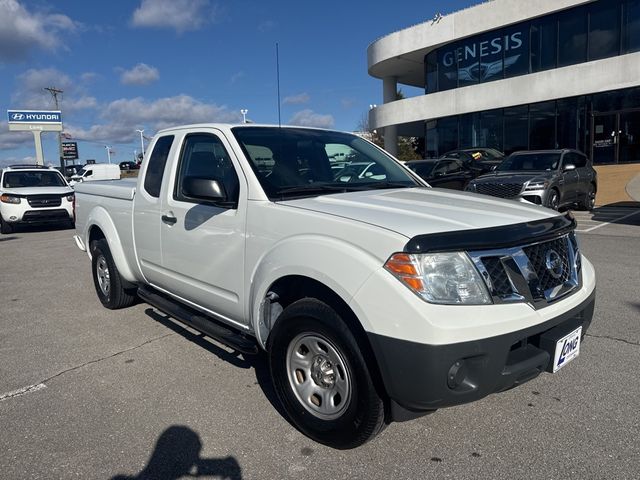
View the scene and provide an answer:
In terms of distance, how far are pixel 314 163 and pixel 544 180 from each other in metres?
9.77

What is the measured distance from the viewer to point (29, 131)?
47.0m

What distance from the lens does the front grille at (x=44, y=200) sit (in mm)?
13445

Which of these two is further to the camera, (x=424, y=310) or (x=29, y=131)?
(x=29, y=131)

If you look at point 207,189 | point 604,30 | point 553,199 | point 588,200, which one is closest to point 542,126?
point 604,30

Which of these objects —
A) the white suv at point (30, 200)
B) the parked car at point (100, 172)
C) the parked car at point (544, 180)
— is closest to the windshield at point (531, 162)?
the parked car at point (544, 180)

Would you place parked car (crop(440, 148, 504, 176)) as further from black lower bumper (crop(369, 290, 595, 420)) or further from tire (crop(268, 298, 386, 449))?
black lower bumper (crop(369, 290, 595, 420))

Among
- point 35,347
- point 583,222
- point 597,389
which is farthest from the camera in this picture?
point 583,222

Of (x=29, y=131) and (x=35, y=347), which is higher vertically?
(x=29, y=131)

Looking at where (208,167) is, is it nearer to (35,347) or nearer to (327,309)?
(327,309)

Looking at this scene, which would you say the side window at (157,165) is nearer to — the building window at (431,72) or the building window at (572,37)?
the building window at (572,37)

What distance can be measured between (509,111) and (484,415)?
24898 mm

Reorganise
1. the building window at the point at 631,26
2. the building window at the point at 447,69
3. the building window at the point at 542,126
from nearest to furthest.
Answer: the building window at the point at 631,26
the building window at the point at 542,126
the building window at the point at 447,69

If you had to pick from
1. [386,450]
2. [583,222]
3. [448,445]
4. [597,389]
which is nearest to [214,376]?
[386,450]

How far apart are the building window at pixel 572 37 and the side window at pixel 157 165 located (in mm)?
23364
